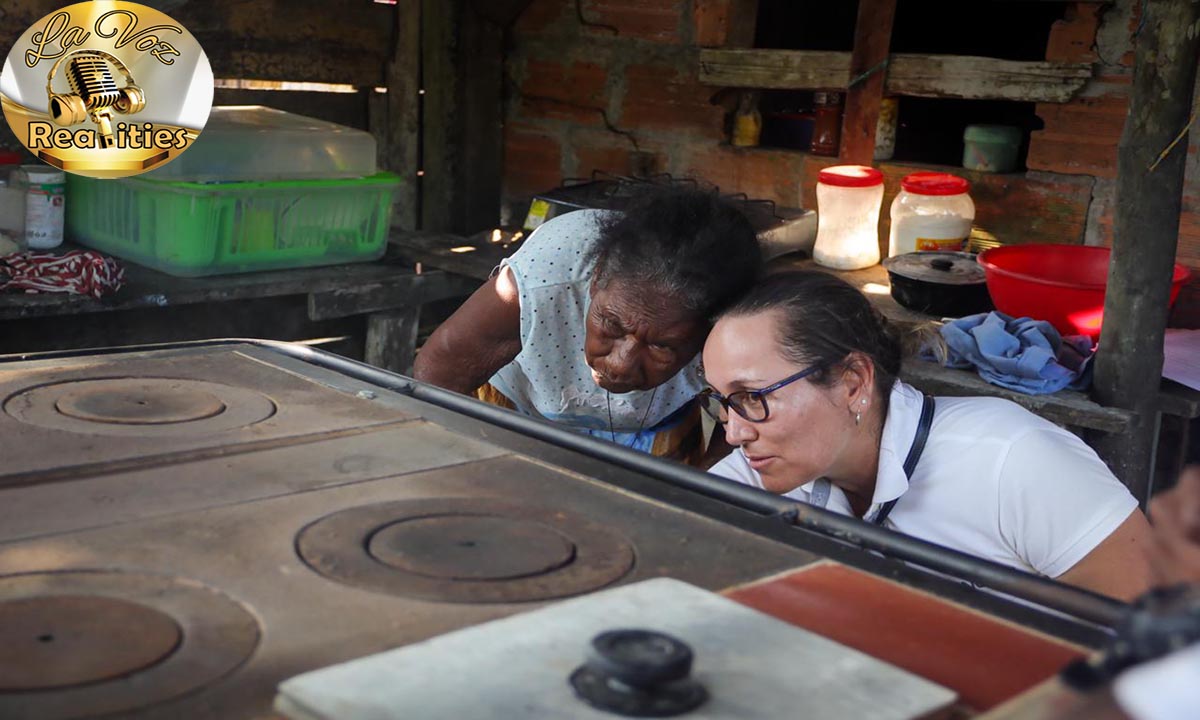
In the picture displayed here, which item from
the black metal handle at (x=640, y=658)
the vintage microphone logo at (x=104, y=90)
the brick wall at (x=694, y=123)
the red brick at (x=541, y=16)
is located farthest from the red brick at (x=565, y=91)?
the black metal handle at (x=640, y=658)

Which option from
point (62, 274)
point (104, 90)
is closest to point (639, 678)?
point (62, 274)

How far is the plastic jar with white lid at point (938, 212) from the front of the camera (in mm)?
3330

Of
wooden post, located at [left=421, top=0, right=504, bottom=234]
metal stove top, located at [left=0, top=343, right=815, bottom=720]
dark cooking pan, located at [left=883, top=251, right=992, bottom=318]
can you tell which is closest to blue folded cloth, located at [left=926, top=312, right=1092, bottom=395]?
dark cooking pan, located at [left=883, top=251, right=992, bottom=318]

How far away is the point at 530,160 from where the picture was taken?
4566 mm

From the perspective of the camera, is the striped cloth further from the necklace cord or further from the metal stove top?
the necklace cord

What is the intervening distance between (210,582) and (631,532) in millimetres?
452

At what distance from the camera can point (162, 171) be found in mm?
3371

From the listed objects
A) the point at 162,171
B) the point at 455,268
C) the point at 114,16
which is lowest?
the point at 455,268

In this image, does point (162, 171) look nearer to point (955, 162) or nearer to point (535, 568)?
point (535, 568)

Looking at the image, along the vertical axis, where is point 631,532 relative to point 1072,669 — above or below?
below

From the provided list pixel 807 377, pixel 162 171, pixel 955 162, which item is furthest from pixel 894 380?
pixel 955 162

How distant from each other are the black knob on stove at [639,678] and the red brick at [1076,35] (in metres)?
2.82

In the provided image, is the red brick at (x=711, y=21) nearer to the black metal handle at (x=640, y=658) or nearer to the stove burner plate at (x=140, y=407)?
the stove burner plate at (x=140, y=407)

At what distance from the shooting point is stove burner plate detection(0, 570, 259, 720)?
95 centimetres
